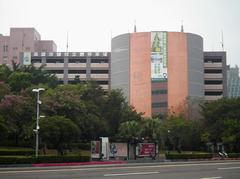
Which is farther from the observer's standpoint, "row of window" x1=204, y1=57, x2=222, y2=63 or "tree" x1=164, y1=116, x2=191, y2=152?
"row of window" x1=204, y1=57, x2=222, y2=63

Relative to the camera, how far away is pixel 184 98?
3533 inches

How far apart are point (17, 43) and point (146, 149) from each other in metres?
76.1

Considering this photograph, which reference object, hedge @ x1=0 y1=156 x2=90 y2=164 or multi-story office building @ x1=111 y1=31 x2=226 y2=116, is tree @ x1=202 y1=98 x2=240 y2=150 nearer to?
multi-story office building @ x1=111 y1=31 x2=226 y2=116

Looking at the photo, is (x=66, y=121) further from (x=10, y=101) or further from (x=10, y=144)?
(x=10, y=144)

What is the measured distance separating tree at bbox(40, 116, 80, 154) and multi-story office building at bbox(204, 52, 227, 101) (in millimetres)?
58502

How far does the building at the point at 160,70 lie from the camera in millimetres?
90750

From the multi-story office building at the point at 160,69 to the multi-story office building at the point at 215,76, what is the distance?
4391mm

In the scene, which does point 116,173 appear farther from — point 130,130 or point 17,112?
point 130,130

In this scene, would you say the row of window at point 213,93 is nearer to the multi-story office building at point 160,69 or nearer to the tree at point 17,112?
the multi-story office building at point 160,69

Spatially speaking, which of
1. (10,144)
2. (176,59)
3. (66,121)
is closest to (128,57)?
(176,59)

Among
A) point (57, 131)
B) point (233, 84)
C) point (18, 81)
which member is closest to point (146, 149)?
point (57, 131)

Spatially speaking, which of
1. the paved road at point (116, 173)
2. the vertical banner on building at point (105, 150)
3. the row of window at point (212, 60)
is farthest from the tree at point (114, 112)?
the paved road at point (116, 173)

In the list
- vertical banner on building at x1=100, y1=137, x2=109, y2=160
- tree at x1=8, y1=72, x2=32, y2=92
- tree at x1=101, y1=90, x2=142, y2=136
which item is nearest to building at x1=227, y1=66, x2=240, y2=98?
tree at x1=101, y1=90, x2=142, y2=136

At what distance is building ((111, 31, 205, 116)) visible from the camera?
3573 inches
